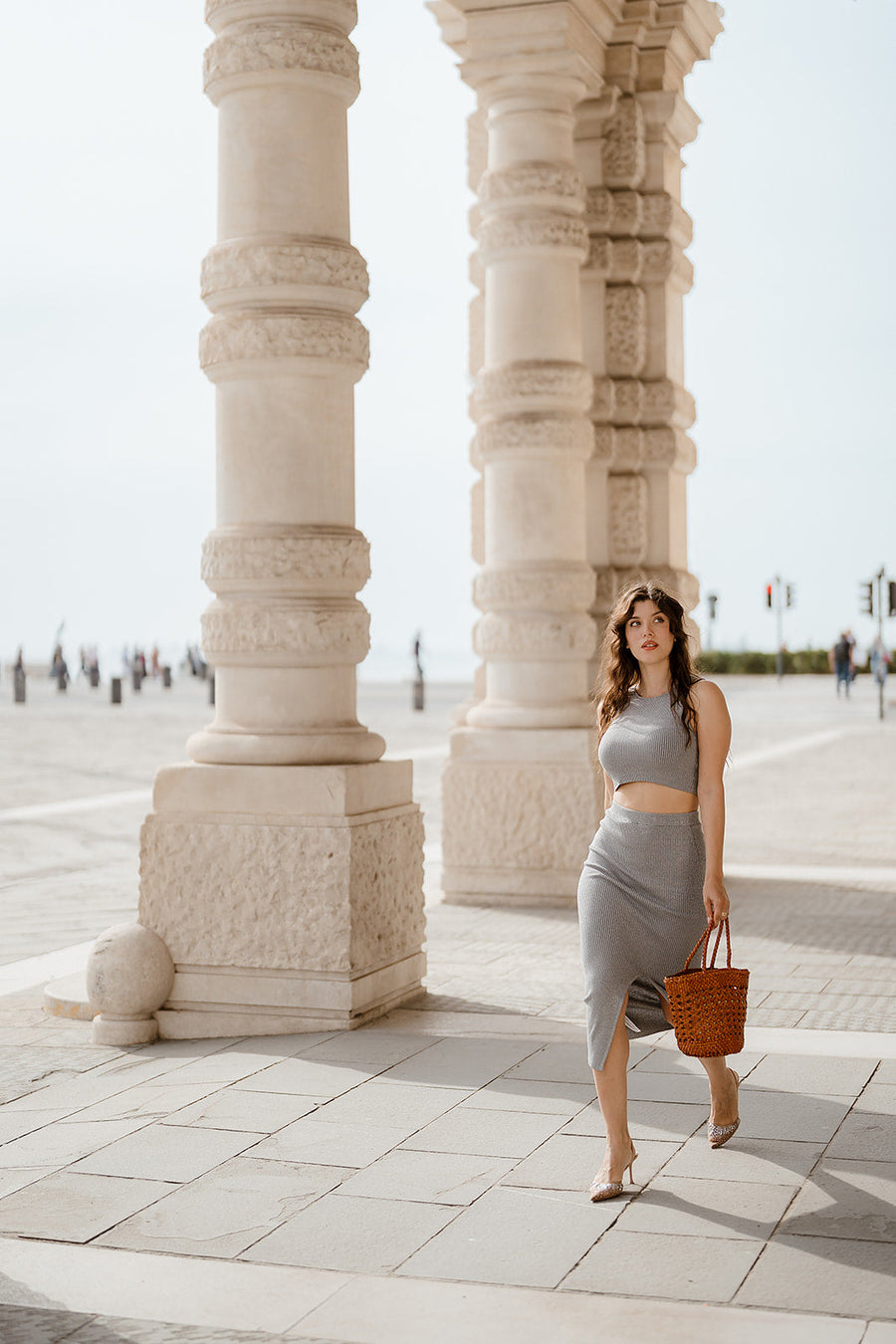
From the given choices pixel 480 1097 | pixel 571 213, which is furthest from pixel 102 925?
pixel 571 213

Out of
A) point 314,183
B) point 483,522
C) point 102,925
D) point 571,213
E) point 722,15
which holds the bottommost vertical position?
point 102,925

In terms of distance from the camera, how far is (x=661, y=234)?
11.6 m

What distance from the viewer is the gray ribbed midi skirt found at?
15.7 feet

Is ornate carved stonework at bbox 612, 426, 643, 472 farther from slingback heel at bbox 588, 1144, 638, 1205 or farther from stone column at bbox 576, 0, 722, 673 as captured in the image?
slingback heel at bbox 588, 1144, 638, 1205

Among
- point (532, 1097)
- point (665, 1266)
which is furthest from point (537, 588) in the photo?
point (665, 1266)

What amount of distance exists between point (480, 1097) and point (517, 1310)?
186 centimetres

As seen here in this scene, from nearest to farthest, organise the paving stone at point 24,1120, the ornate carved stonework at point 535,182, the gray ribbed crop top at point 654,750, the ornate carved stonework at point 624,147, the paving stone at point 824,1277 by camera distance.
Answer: the paving stone at point 824,1277, the gray ribbed crop top at point 654,750, the paving stone at point 24,1120, the ornate carved stonework at point 535,182, the ornate carved stonework at point 624,147

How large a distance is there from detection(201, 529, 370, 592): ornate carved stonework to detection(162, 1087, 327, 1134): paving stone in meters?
2.14

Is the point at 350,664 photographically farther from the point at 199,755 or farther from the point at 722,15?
the point at 722,15

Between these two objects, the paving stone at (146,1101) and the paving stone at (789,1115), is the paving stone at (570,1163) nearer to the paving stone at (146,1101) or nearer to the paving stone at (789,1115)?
the paving stone at (789,1115)

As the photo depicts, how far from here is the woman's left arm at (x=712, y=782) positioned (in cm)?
477

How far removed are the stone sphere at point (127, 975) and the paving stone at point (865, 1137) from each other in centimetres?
279

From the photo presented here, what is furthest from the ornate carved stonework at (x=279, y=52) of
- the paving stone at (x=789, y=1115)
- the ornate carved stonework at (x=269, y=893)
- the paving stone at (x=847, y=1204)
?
the paving stone at (x=847, y=1204)

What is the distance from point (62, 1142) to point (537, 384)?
657 cm
